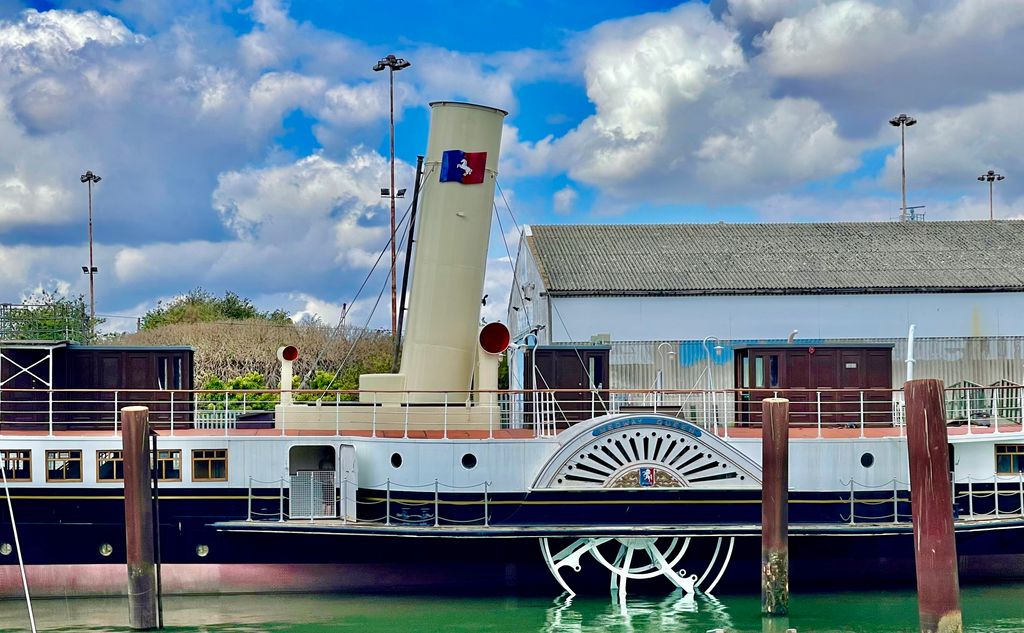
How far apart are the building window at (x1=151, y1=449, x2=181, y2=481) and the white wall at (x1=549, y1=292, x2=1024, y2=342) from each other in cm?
1855

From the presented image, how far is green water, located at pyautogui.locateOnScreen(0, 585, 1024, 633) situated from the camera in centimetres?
1959

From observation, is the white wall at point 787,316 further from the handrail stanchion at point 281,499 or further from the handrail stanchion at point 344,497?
the handrail stanchion at point 281,499

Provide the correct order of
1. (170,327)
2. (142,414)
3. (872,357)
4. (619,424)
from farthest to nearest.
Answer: (170,327), (872,357), (619,424), (142,414)

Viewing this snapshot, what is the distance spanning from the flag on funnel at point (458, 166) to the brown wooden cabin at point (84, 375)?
6239mm

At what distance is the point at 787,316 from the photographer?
132 feet

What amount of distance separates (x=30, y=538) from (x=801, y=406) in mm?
15655

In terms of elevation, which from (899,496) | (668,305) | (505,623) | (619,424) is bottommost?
(505,623)

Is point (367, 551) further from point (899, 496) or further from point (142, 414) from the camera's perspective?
point (899, 496)

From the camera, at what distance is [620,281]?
132 ft

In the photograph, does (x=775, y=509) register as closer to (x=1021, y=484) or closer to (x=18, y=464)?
(x=1021, y=484)

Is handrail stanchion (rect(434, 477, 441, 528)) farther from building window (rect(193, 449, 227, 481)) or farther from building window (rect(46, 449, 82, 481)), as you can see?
building window (rect(46, 449, 82, 481))

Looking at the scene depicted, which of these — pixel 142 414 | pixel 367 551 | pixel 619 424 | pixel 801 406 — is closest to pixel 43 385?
pixel 142 414

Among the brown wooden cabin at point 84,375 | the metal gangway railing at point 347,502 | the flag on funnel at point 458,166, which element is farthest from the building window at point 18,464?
the flag on funnel at point 458,166

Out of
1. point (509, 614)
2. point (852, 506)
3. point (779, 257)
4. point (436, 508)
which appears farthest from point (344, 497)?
point (779, 257)
